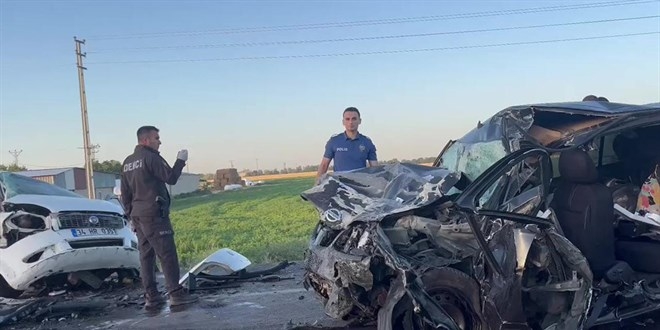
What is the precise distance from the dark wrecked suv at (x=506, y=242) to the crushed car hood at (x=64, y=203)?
372cm

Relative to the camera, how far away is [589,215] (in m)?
4.57

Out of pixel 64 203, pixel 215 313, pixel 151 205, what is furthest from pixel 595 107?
pixel 64 203

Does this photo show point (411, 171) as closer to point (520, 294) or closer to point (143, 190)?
point (520, 294)

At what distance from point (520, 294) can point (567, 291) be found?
347mm

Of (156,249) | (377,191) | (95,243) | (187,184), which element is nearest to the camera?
(377,191)

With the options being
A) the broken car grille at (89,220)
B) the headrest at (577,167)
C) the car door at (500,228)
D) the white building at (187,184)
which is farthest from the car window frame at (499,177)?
the white building at (187,184)

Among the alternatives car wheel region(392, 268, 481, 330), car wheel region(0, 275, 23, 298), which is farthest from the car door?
car wheel region(0, 275, 23, 298)

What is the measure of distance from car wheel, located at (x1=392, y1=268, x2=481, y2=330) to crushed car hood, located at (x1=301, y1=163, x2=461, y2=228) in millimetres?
520

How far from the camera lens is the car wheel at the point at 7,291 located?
7203 mm

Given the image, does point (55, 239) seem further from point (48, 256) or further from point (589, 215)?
point (589, 215)

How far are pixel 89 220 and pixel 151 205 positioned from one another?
1.25 metres

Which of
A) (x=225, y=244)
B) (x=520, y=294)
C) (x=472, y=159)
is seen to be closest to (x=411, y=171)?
(x=472, y=159)

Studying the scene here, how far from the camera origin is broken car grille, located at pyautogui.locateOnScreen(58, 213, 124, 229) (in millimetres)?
7289

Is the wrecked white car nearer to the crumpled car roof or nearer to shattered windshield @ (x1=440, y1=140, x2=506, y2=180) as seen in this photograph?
shattered windshield @ (x1=440, y1=140, x2=506, y2=180)
